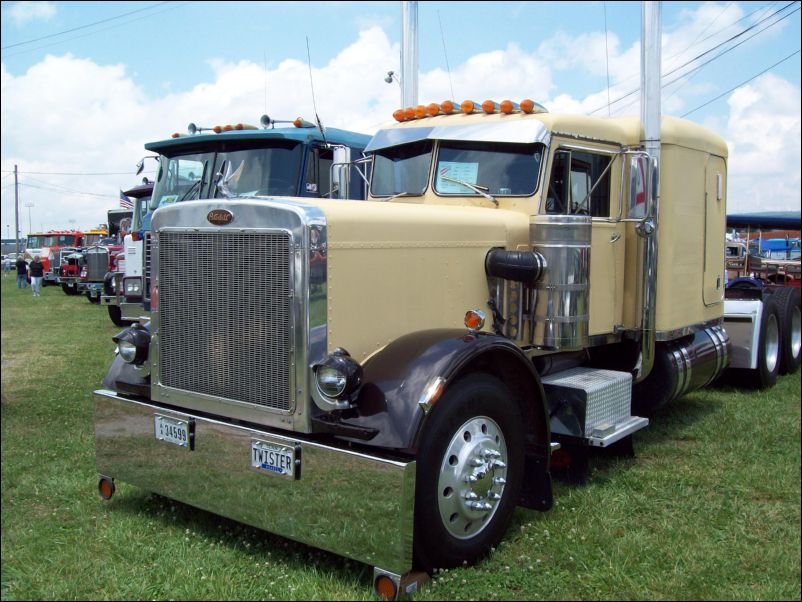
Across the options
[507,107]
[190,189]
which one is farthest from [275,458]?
[190,189]

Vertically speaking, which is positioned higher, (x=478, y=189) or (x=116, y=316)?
(x=478, y=189)

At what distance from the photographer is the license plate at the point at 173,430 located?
4402 mm

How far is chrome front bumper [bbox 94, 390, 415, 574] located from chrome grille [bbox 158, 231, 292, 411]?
0.25 m

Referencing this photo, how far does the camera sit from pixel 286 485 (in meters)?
3.98

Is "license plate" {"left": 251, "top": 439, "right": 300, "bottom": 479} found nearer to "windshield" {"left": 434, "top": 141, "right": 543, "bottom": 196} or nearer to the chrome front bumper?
the chrome front bumper

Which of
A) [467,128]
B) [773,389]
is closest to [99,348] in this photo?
[467,128]

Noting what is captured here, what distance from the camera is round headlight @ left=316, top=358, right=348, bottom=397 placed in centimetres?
382

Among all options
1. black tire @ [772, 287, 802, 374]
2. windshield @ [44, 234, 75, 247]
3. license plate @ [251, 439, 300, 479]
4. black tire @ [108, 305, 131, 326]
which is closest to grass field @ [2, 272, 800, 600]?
license plate @ [251, 439, 300, 479]

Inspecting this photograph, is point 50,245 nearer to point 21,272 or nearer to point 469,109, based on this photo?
point 21,272

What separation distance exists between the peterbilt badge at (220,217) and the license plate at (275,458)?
1.20m

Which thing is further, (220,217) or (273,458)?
(220,217)

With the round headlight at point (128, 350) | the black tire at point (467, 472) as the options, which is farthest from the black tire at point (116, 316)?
the black tire at point (467, 472)

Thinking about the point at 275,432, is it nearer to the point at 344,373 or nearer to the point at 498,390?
the point at 344,373

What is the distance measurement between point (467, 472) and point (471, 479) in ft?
0.14
